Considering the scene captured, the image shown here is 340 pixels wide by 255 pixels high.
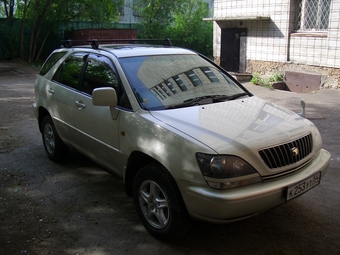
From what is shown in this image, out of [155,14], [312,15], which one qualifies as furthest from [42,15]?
[312,15]

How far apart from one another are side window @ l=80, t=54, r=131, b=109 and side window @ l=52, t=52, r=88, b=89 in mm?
194

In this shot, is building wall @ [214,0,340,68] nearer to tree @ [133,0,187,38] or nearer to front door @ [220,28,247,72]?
front door @ [220,28,247,72]

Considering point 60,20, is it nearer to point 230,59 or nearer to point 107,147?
point 230,59

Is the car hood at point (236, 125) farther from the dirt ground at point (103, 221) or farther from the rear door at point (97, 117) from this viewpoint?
the dirt ground at point (103, 221)

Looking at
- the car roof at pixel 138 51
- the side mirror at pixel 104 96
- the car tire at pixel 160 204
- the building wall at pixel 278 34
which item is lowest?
the car tire at pixel 160 204

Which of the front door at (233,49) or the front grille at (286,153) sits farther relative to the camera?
the front door at (233,49)

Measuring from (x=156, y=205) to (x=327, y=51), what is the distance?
925 centimetres

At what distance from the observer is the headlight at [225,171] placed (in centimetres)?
286

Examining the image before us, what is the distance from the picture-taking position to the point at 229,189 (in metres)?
2.87

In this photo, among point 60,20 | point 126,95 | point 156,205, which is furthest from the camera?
point 60,20

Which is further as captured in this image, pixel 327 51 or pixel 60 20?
pixel 60 20

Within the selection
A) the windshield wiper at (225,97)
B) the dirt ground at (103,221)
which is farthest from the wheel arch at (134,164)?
the windshield wiper at (225,97)

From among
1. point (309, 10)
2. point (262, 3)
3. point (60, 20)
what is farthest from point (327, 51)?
point (60, 20)

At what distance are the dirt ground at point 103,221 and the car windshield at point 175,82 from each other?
121 cm
